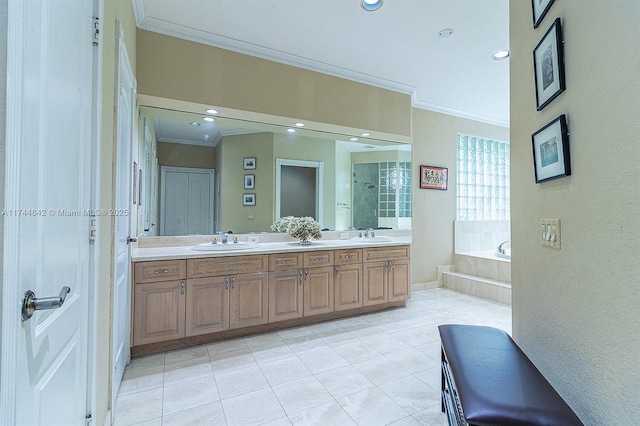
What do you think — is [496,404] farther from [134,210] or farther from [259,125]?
[259,125]

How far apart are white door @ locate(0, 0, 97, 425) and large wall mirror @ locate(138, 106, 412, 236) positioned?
5.34ft

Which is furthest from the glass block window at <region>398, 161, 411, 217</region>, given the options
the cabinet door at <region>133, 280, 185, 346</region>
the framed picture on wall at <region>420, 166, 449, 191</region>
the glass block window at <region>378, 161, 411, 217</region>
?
the cabinet door at <region>133, 280, 185, 346</region>

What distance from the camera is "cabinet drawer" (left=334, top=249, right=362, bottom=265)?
3201 millimetres

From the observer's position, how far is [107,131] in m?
1.48

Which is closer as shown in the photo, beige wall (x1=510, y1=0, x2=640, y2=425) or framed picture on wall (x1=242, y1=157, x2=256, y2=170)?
beige wall (x1=510, y1=0, x2=640, y2=425)

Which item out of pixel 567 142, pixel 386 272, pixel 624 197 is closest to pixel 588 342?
pixel 624 197

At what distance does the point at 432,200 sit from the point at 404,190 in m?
0.60

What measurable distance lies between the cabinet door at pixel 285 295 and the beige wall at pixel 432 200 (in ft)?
7.11

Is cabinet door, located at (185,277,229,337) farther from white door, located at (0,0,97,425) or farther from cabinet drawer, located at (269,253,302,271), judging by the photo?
white door, located at (0,0,97,425)

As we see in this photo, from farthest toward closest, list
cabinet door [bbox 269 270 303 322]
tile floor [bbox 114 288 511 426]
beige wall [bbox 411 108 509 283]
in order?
1. beige wall [bbox 411 108 509 283]
2. cabinet door [bbox 269 270 303 322]
3. tile floor [bbox 114 288 511 426]

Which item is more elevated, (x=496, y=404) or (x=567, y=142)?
(x=567, y=142)

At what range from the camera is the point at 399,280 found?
3609mm

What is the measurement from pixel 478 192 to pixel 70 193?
547cm

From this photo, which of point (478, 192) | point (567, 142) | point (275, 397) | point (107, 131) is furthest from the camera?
point (478, 192)
